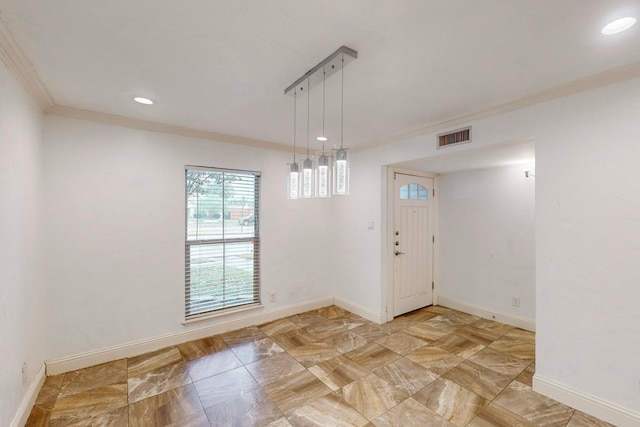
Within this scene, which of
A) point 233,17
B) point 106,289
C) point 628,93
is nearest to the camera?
point 233,17

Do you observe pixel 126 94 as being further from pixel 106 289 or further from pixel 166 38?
pixel 106 289

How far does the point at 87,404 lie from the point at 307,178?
2.53 meters

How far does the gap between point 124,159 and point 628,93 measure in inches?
172

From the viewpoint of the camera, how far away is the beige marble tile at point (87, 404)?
2.12 meters

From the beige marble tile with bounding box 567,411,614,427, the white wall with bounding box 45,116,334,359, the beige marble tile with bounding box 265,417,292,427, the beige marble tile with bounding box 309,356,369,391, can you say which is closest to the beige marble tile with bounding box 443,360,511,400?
the beige marble tile with bounding box 567,411,614,427

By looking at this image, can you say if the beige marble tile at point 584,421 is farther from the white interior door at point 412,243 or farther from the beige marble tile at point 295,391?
the white interior door at point 412,243

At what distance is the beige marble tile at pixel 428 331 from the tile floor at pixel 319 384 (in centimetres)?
3

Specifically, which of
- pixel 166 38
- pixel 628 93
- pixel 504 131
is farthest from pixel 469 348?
pixel 166 38

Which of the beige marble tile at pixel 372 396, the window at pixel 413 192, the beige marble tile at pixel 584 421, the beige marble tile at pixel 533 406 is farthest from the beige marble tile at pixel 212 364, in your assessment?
the window at pixel 413 192

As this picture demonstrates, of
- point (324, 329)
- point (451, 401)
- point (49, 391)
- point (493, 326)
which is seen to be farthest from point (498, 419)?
point (49, 391)

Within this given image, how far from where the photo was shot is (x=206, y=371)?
2.74 metres

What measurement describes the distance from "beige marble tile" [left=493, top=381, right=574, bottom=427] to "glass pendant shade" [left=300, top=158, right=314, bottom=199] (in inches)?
88.6

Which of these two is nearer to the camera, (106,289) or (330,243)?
(106,289)

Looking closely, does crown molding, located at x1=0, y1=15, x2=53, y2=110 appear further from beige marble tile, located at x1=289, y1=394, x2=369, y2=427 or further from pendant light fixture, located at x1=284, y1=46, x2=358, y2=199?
beige marble tile, located at x1=289, y1=394, x2=369, y2=427
